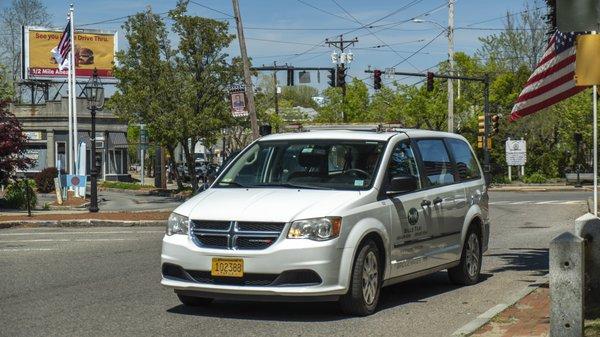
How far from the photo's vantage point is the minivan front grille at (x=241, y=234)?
8.59m

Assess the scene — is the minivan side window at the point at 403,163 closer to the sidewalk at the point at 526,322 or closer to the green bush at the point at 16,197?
the sidewalk at the point at 526,322

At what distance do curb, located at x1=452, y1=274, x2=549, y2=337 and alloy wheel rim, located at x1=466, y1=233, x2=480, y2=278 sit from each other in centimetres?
87

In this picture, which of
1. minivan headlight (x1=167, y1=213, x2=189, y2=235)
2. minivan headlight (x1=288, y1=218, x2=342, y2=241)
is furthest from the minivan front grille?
minivan headlight (x1=167, y1=213, x2=189, y2=235)

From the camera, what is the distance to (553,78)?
12133 millimetres

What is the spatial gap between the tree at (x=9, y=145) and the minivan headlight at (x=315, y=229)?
2617cm

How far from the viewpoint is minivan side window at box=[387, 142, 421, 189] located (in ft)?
33.0

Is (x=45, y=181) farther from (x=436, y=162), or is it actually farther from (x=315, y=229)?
(x=315, y=229)

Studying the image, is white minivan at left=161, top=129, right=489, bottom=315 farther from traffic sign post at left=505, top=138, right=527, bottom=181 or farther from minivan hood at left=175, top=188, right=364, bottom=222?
A: traffic sign post at left=505, top=138, right=527, bottom=181

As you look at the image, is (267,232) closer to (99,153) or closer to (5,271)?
(5,271)

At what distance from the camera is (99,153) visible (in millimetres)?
71562

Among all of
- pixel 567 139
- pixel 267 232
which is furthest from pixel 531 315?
pixel 567 139

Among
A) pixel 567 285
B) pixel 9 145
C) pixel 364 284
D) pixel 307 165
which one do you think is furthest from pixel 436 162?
pixel 9 145

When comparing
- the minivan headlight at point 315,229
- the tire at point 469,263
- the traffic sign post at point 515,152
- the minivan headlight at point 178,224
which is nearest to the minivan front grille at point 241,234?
the minivan headlight at point 315,229

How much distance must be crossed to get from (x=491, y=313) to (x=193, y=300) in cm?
293
